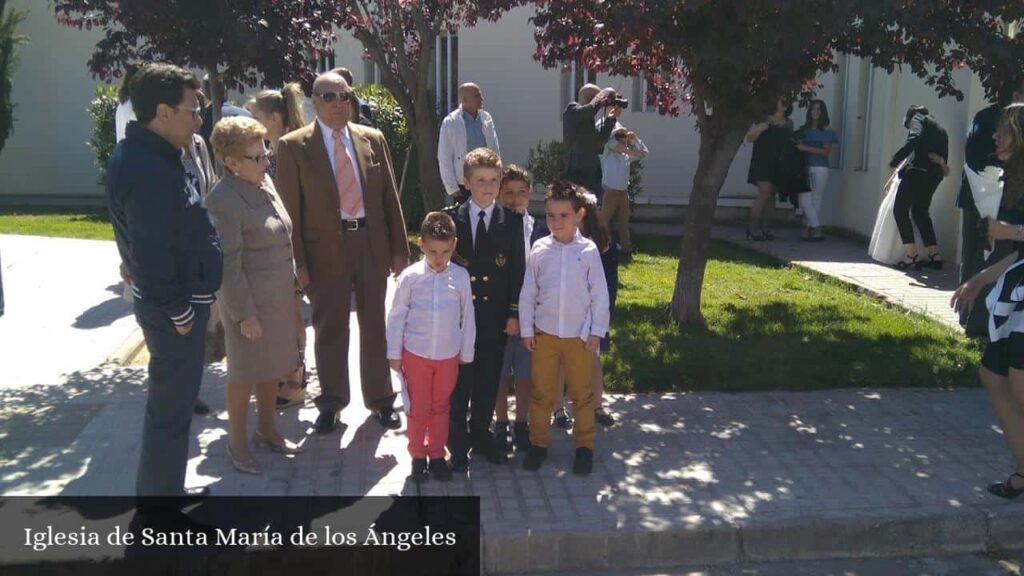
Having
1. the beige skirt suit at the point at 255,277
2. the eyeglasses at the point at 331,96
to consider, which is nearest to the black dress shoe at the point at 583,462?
the beige skirt suit at the point at 255,277

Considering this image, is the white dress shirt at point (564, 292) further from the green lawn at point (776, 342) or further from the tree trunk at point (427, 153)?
the tree trunk at point (427, 153)

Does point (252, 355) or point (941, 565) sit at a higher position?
point (252, 355)

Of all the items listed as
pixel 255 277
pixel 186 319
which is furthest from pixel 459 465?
pixel 186 319

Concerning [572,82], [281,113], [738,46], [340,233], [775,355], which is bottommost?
[775,355]

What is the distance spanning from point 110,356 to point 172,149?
11.2ft

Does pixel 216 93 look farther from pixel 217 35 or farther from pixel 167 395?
pixel 167 395

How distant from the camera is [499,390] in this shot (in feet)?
18.6

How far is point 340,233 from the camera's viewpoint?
5.72 metres

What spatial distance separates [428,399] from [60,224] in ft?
34.1

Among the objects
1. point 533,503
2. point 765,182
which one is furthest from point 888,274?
point 533,503

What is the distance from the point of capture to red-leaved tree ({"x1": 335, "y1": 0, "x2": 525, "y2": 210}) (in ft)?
29.5

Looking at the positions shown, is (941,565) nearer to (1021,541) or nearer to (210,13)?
(1021,541)

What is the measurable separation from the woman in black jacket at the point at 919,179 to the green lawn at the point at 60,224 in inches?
346

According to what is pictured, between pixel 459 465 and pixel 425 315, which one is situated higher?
pixel 425 315
